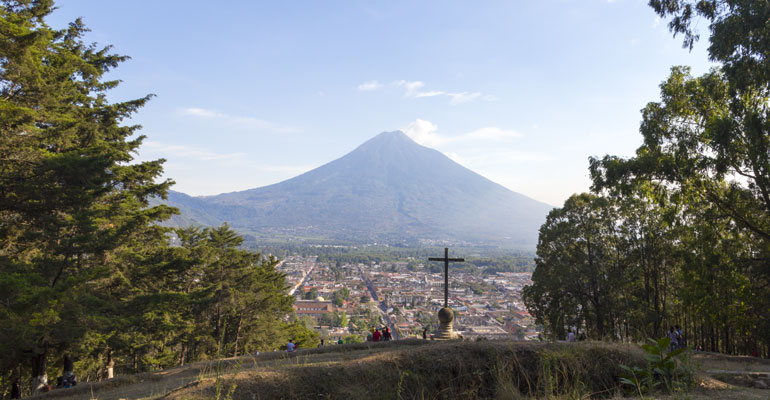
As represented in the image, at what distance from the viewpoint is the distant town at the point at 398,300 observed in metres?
29.6

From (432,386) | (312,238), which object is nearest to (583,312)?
(432,386)

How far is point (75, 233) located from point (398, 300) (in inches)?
1701

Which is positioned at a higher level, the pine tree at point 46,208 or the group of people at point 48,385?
the pine tree at point 46,208

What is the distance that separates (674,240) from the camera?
14680mm

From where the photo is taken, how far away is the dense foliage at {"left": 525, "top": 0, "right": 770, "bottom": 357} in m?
8.87

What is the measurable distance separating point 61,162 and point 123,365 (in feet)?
37.5

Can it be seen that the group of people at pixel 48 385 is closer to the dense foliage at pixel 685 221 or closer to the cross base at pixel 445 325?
the cross base at pixel 445 325

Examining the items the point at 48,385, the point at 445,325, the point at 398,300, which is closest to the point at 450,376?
the point at 445,325

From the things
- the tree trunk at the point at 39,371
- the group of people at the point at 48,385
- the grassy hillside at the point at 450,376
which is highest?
the grassy hillside at the point at 450,376

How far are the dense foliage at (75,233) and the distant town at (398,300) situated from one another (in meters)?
11.3

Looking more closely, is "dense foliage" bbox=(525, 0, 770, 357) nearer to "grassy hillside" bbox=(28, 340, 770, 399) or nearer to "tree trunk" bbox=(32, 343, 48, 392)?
"grassy hillside" bbox=(28, 340, 770, 399)

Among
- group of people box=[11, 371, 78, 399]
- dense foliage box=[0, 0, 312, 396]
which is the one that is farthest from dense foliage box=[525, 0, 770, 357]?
group of people box=[11, 371, 78, 399]

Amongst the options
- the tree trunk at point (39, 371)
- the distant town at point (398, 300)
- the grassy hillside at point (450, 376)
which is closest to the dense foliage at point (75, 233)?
the tree trunk at point (39, 371)

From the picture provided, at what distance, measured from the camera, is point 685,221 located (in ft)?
42.4
